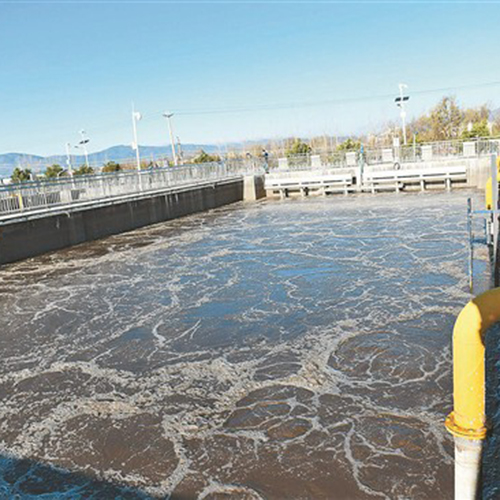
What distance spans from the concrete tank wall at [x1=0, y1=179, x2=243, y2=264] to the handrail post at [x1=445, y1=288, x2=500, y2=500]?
648 inches

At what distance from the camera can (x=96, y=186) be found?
21.3 metres

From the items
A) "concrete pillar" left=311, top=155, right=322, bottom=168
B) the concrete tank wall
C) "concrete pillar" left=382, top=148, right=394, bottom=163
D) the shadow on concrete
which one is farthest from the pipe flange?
"concrete pillar" left=311, top=155, right=322, bottom=168

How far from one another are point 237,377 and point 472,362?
175 inches

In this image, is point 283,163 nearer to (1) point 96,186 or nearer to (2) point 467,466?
(1) point 96,186

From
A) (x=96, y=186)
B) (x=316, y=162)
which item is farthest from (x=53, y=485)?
(x=316, y=162)

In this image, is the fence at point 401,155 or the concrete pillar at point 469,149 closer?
the concrete pillar at point 469,149

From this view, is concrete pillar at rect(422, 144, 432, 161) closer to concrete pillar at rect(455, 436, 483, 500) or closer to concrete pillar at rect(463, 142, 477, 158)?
concrete pillar at rect(463, 142, 477, 158)

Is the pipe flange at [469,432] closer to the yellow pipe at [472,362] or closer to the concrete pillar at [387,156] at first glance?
the yellow pipe at [472,362]

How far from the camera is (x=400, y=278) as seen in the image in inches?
427

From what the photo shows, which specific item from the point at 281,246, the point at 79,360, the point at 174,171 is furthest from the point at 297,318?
the point at 174,171

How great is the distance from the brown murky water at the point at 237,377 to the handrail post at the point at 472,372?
1.84 meters

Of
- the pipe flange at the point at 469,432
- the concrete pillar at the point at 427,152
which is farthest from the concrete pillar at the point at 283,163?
the pipe flange at the point at 469,432

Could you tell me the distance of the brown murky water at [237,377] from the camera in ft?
15.7

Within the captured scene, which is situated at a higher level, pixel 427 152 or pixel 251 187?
pixel 427 152
